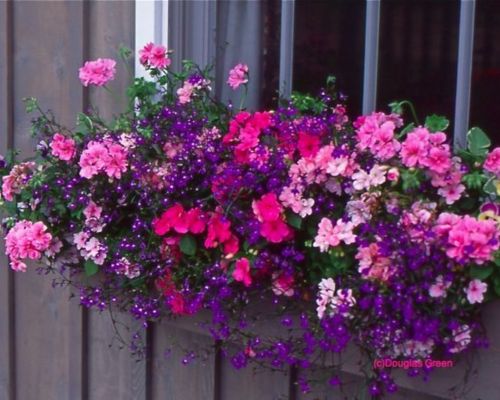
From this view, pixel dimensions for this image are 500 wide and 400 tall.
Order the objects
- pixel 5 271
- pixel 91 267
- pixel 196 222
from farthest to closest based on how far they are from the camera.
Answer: pixel 5 271 → pixel 91 267 → pixel 196 222

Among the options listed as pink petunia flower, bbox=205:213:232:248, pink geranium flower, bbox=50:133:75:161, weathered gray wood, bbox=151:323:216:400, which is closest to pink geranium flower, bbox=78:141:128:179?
pink geranium flower, bbox=50:133:75:161

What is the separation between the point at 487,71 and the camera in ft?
7.20

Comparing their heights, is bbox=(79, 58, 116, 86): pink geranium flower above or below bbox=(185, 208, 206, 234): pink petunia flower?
above

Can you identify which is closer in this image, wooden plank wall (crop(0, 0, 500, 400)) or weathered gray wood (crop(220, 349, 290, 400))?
weathered gray wood (crop(220, 349, 290, 400))

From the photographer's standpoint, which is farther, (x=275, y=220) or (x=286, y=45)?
(x=286, y=45)

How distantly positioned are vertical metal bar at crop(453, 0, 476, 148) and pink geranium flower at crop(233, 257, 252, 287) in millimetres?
662

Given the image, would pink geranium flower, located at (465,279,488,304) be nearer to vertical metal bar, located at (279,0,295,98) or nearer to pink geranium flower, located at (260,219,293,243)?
pink geranium flower, located at (260,219,293,243)

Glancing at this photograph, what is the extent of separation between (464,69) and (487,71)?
6 centimetres

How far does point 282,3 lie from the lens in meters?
2.50

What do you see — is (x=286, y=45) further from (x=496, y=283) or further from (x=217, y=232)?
(x=496, y=283)

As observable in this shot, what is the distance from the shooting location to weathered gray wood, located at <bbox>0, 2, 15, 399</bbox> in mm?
3074

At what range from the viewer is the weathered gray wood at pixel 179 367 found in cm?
248

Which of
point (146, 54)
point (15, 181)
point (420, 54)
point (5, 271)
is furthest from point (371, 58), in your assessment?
point (5, 271)

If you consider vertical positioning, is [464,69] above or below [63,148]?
above
